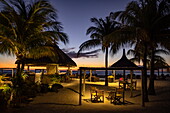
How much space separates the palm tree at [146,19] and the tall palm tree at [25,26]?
4206mm

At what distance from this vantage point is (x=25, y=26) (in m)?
7.99

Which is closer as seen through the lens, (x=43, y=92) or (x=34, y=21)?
(x=34, y=21)

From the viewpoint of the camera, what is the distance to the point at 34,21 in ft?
27.8

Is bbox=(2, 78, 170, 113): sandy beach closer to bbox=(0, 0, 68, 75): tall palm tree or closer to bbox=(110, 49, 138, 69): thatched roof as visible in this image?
bbox=(0, 0, 68, 75): tall palm tree

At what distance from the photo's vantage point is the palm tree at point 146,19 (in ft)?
29.7

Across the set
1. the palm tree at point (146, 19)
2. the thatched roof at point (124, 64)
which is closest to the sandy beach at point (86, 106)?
the palm tree at point (146, 19)

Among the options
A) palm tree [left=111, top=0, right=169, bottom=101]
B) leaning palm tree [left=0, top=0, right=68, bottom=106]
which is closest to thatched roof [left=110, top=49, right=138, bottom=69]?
palm tree [left=111, top=0, right=169, bottom=101]

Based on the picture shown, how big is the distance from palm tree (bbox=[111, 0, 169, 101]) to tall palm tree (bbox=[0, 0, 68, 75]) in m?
4.21

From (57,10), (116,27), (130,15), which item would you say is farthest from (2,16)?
(116,27)

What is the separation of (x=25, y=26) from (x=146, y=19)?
6729 mm

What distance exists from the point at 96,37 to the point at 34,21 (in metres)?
9.13

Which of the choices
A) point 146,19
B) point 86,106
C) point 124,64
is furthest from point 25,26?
point 124,64

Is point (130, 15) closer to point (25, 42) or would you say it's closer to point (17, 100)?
point (25, 42)

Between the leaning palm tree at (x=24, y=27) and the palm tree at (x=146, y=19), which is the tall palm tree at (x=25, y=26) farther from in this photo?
the palm tree at (x=146, y=19)
